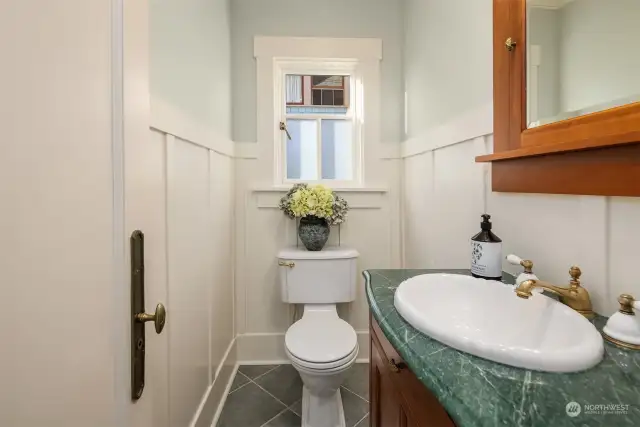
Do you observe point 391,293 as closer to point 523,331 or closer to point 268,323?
point 523,331

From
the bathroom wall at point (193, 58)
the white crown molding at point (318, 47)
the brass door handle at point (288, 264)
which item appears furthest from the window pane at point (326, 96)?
the brass door handle at point (288, 264)

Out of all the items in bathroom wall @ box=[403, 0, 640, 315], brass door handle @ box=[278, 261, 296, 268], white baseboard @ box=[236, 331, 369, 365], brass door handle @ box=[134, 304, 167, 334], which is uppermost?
bathroom wall @ box=[403, 0, 640, 315]

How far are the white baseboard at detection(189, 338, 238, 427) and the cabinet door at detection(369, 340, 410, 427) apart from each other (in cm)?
81

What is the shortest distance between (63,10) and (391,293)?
2.90 ft

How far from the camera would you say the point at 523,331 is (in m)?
0.71

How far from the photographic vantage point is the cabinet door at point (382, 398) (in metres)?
0.73

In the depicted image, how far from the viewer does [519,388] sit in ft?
1.43

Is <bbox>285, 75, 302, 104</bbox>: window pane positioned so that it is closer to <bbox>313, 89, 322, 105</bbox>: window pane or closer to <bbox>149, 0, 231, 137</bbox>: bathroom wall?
<bbox>313, 89, 322, 105</bbox>: window pane

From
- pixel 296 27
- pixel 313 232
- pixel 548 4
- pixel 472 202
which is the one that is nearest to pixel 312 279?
pixel 313 232

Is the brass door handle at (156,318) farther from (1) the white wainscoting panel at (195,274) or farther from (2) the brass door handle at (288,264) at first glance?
(2) the brass door handle at (288,264)

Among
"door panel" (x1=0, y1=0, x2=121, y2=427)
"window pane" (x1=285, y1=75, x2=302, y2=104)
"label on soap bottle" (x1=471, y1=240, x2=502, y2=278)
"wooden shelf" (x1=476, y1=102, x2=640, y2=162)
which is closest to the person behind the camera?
"door panel" (x1=0, y1=0, x2=121, y2=427)

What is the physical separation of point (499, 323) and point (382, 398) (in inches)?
16.1

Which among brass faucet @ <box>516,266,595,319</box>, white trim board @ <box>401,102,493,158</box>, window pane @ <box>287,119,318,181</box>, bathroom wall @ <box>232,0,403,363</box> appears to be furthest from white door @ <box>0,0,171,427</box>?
window pane @ <box>287,119,318,181</box>

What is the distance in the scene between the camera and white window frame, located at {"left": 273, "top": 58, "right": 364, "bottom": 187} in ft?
6.93
